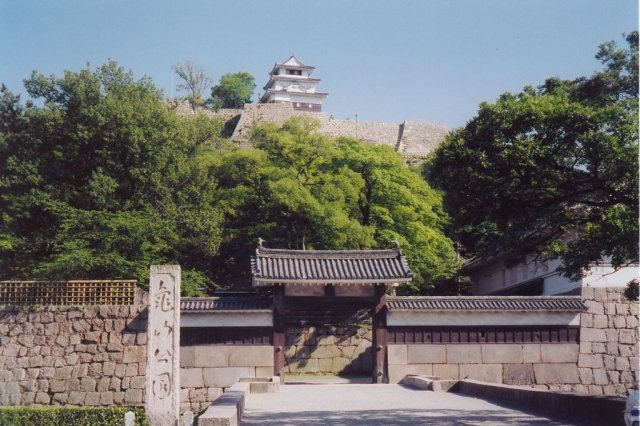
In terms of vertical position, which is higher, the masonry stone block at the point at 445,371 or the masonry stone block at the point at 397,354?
the masonry stone block at the point at 397,354

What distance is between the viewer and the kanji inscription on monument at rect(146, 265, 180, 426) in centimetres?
1144

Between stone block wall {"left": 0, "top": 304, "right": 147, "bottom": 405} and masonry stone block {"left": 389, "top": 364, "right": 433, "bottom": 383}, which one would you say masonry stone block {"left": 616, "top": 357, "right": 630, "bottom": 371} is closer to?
masonry stone block {"left": 389, "top": 364, "right": 433, "bottom": 383}

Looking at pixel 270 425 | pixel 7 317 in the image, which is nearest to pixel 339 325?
pixel 7 317

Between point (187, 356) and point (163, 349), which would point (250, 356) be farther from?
point (163, 349)

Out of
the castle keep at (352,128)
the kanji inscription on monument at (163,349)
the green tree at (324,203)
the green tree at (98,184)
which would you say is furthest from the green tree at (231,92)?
the kanji inscription on monument at (163,349)

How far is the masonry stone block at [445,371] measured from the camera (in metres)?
20.4

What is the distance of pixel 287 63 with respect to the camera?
76125 millimetres

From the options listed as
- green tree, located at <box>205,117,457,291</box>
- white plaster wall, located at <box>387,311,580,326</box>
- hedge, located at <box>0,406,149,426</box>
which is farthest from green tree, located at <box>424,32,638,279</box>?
green tree, located at <box>205,117,457,291</box>

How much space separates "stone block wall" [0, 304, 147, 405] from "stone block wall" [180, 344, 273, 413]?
145 cm

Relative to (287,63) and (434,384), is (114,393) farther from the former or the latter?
(287,63)

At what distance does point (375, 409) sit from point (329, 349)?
11062 millimetres

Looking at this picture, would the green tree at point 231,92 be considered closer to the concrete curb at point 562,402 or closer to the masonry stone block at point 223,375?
the masonry stone block at point 223,375

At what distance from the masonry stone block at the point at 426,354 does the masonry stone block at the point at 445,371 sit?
0.13 m

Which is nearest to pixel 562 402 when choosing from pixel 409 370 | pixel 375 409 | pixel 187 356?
pixel 375 409
